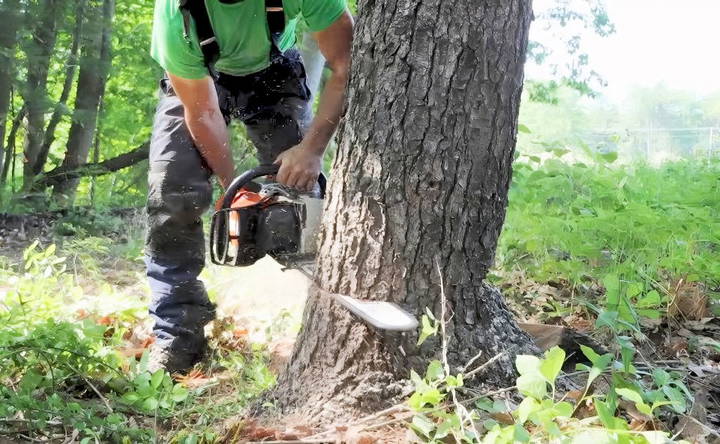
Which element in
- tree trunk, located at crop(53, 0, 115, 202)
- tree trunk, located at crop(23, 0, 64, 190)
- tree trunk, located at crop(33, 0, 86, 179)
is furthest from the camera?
tree trunk, located at crop(53, 0, 115, 202)

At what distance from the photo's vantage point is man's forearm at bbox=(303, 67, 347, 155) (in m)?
2.19

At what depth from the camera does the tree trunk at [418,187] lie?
1.75 m

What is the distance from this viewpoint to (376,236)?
70.9 inches

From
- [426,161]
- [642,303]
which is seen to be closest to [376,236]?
[426,161]

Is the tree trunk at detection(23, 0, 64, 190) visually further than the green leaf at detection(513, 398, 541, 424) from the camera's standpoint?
Yes

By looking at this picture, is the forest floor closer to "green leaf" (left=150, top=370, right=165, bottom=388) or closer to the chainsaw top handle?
"green leaf" (left=150, top=370, right=165, bottom=388)

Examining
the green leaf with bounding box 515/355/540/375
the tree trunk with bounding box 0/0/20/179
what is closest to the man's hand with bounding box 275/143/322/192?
the green leaf with bounding box 515/355/540/375

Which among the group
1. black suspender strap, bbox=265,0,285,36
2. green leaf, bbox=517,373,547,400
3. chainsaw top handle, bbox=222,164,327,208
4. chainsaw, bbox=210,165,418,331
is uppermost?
black suspender strap, bbox=265,0,285,36

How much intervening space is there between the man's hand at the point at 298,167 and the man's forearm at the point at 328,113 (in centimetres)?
3

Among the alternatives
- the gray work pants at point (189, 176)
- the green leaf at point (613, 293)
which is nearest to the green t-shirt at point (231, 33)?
the gray work pants at point (189, 176)

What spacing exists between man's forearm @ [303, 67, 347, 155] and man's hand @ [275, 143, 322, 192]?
0.08 ft

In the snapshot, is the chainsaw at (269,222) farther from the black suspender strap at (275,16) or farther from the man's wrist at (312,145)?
the black suspender strap at (275,16)

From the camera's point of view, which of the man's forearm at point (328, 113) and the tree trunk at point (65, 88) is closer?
the man's forearm at point (328, 113)

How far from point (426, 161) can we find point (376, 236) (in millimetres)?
250
